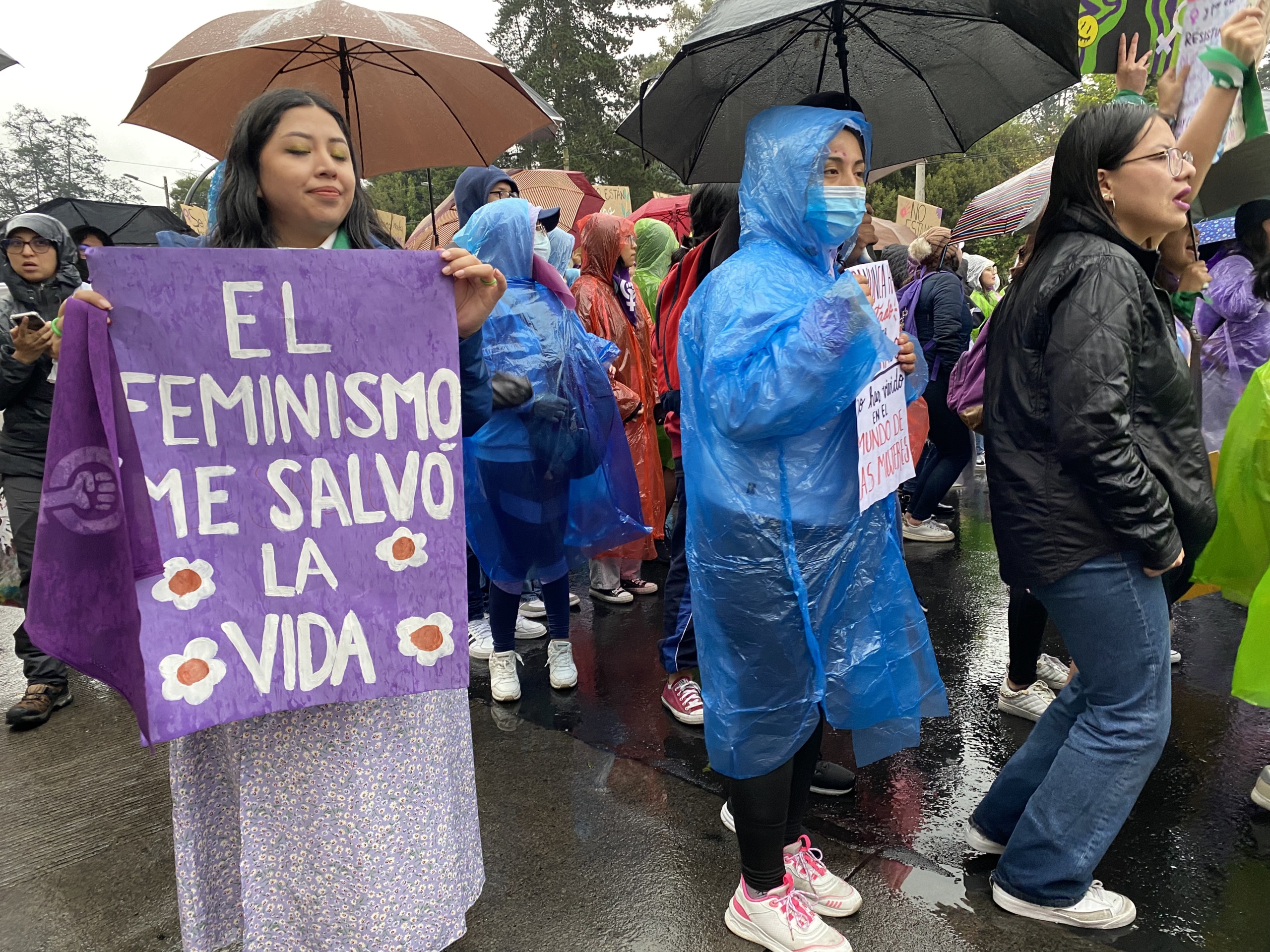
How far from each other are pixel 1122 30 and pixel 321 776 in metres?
3.01

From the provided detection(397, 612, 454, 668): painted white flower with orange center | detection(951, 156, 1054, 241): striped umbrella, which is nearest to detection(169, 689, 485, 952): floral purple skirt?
detection(397, 612, 454, 668): painted white flower with orange center

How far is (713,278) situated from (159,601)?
129 cm

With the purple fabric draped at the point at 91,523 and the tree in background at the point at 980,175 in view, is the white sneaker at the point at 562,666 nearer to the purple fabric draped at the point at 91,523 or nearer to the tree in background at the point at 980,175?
the purple fabric draped at the point at 91,523

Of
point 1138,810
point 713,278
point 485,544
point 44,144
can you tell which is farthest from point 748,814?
point 44,144

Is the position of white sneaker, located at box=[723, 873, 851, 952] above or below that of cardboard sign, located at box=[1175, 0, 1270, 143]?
below

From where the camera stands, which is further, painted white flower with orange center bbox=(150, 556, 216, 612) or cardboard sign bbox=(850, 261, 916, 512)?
cardboard sign bbox=(850, 261, 916, 512)

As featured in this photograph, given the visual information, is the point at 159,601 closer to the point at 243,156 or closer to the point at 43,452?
the point at 243,156

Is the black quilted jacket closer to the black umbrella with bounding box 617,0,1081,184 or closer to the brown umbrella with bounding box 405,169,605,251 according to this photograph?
the black umbrella with bounding box 617,0,1081,184

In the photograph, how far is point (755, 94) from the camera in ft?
8.98

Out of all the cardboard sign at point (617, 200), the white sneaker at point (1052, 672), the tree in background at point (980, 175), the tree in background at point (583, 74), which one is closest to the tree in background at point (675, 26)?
the tree in background at point (583, 74)

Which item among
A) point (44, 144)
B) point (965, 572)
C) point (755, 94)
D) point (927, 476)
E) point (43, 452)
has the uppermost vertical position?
point (44, 144)

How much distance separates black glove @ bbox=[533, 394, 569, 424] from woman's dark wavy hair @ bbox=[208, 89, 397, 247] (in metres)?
1.56

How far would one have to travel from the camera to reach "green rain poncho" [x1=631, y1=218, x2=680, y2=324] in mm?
5730

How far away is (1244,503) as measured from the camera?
2633 millimetres
